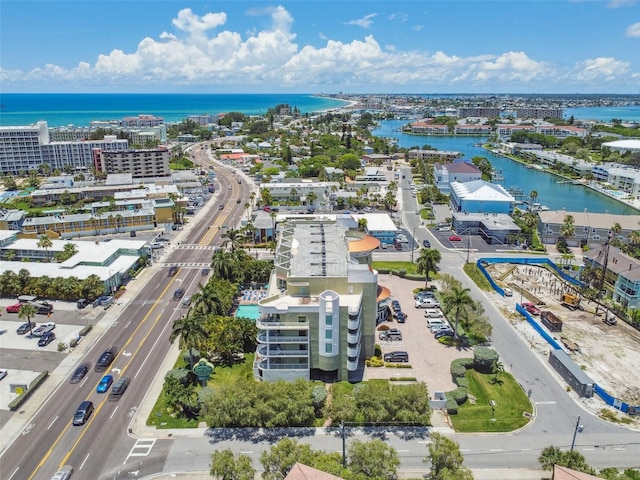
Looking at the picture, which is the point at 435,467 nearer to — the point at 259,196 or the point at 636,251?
the point at 636,251

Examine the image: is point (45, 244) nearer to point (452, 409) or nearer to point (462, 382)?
point (462, 382)

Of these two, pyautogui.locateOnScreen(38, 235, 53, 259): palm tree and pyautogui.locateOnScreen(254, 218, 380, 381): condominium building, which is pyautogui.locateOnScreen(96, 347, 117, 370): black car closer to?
pyautogui.locateOnScreen(254, 218, 380, 381): condominium building

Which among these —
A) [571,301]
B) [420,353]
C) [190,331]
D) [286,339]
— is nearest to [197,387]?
[190,331]

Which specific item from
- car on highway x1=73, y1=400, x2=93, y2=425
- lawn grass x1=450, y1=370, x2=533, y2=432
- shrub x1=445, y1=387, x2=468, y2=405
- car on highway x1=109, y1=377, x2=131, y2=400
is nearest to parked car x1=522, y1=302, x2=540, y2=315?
lawn grass x1=450, y1=370, x2=533, y2=432

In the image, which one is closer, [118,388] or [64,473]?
[64,473]

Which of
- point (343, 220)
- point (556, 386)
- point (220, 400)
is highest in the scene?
point (343, 220)

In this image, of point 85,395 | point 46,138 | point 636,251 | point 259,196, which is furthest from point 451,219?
point 46,138
